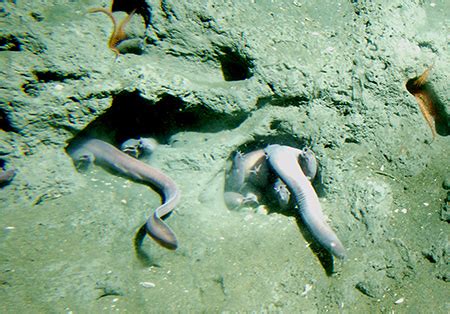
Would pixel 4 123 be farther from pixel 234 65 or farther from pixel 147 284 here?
pixel 234 65

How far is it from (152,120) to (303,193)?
6.95 ft

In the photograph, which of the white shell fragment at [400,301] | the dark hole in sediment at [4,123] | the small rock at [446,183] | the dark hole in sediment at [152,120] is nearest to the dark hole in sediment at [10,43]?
the dark hole in sediment at [4,123]

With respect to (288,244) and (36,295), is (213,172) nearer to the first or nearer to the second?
(288,244)

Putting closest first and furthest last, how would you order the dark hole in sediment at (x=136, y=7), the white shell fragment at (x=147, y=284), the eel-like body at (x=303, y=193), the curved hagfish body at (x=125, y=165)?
the white shell fragment at (x=147, y=284) → the eel-like body at (x=303, y=193) → the curved hagfish body at (x=125, y=165) → the dark hole in sediment at (x=136, y=7)

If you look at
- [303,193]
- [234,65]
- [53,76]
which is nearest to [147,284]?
[303,193]

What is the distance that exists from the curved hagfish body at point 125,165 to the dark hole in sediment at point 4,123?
2.61ft

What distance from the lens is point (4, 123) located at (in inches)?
124

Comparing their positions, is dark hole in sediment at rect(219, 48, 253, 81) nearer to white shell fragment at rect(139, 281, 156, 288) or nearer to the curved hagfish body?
the curved hagfish body

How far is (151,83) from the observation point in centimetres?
349

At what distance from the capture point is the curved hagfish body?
3.48m

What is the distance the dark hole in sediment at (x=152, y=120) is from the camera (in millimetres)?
3736

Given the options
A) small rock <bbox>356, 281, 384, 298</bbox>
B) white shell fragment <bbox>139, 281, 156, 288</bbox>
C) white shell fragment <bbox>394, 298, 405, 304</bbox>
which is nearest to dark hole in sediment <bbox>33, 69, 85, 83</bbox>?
white shell fragment <bbox>139, 281, 156, 288</bbox>

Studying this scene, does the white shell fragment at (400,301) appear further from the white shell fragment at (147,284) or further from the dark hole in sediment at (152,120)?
the dark hole in sediment at (152,120)

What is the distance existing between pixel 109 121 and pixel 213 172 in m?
1.55
